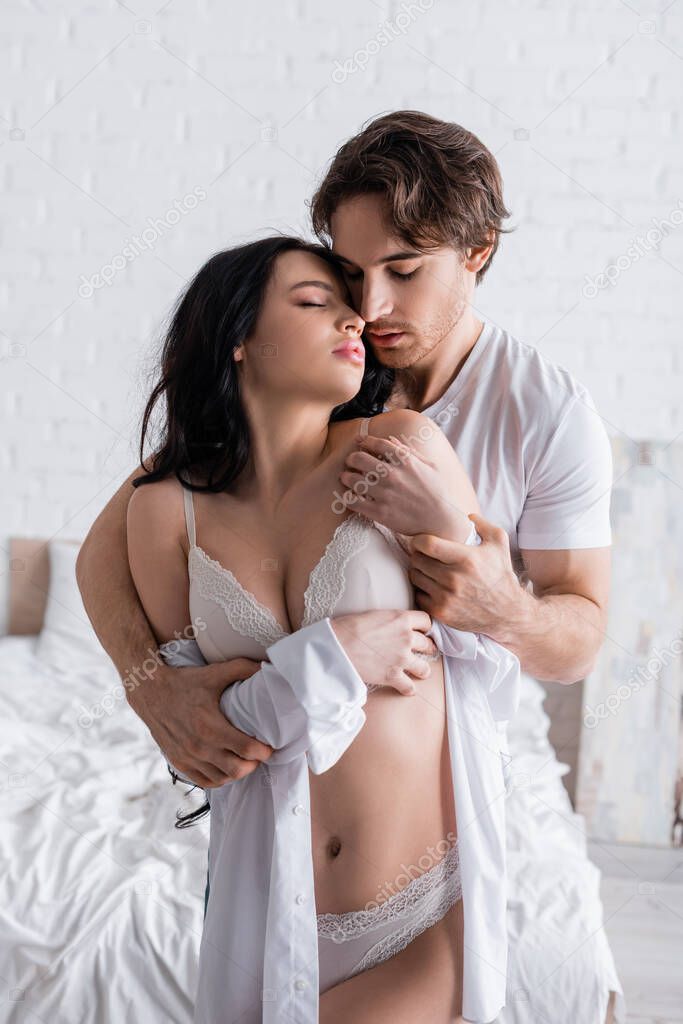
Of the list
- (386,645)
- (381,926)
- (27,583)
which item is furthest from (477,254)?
(27,583)

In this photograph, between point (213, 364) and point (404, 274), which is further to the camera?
point (404, 274)

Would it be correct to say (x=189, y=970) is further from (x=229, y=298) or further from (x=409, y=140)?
(x=409, y=140)

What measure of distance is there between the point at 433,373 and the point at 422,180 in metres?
0.28

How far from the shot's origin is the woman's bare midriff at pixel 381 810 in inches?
43.1

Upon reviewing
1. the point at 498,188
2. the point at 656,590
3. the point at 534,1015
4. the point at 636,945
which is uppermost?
the point at 498,188

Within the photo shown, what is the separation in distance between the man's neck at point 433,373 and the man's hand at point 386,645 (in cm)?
47

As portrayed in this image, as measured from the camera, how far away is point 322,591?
1.11 meters

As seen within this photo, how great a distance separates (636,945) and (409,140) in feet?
7.72

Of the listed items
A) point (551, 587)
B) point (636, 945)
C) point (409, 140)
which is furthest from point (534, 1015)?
point (409, 140)

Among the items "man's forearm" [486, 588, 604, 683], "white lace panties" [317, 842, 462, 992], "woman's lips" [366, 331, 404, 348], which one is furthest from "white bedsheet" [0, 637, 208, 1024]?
"woman's lips" [366, 331, 404, 348]

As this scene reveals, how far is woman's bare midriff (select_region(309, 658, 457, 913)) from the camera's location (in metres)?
1.09

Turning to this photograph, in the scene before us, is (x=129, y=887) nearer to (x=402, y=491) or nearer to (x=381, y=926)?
(x=381, y=926)

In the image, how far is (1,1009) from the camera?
5.93 ft

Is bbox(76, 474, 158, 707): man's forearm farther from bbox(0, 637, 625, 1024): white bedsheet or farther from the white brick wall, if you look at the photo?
the white brick wall
